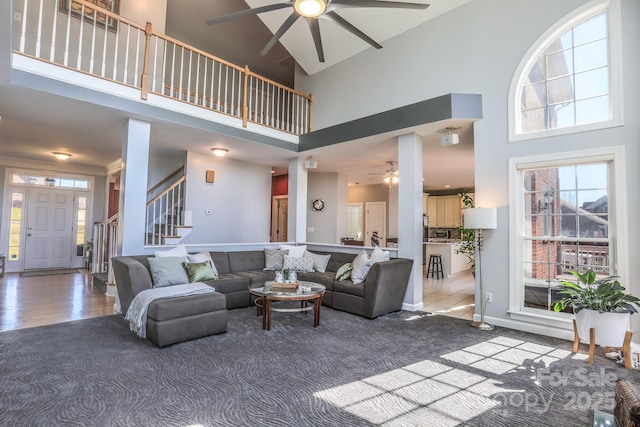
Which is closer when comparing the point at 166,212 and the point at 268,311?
the point at 268,311

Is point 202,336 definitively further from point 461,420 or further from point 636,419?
point 636,419

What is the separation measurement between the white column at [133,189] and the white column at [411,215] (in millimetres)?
3916

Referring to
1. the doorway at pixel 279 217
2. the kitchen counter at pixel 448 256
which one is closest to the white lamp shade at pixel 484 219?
the kitchen counter at pixel 448 256

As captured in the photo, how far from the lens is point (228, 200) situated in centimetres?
732

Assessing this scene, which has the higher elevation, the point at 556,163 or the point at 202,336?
the point at 556,163

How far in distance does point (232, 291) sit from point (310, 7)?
383 centimetres

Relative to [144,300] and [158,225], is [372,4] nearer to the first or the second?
[144,300]

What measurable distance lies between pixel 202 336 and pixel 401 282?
2.80 m

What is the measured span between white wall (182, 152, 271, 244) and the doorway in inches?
79.9

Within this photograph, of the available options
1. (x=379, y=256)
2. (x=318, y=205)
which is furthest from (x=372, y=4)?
(x=318, y=205)

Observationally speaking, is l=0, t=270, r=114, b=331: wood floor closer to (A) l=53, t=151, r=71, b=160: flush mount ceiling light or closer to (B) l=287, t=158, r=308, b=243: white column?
(A) l=53, t=151, r=71, b=160: flush mount ceiling light

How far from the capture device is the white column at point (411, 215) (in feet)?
16.1

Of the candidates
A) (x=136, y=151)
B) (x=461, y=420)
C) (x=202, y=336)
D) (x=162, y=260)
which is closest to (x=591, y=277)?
(x=461, y=420)

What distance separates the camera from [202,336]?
3473 mm
